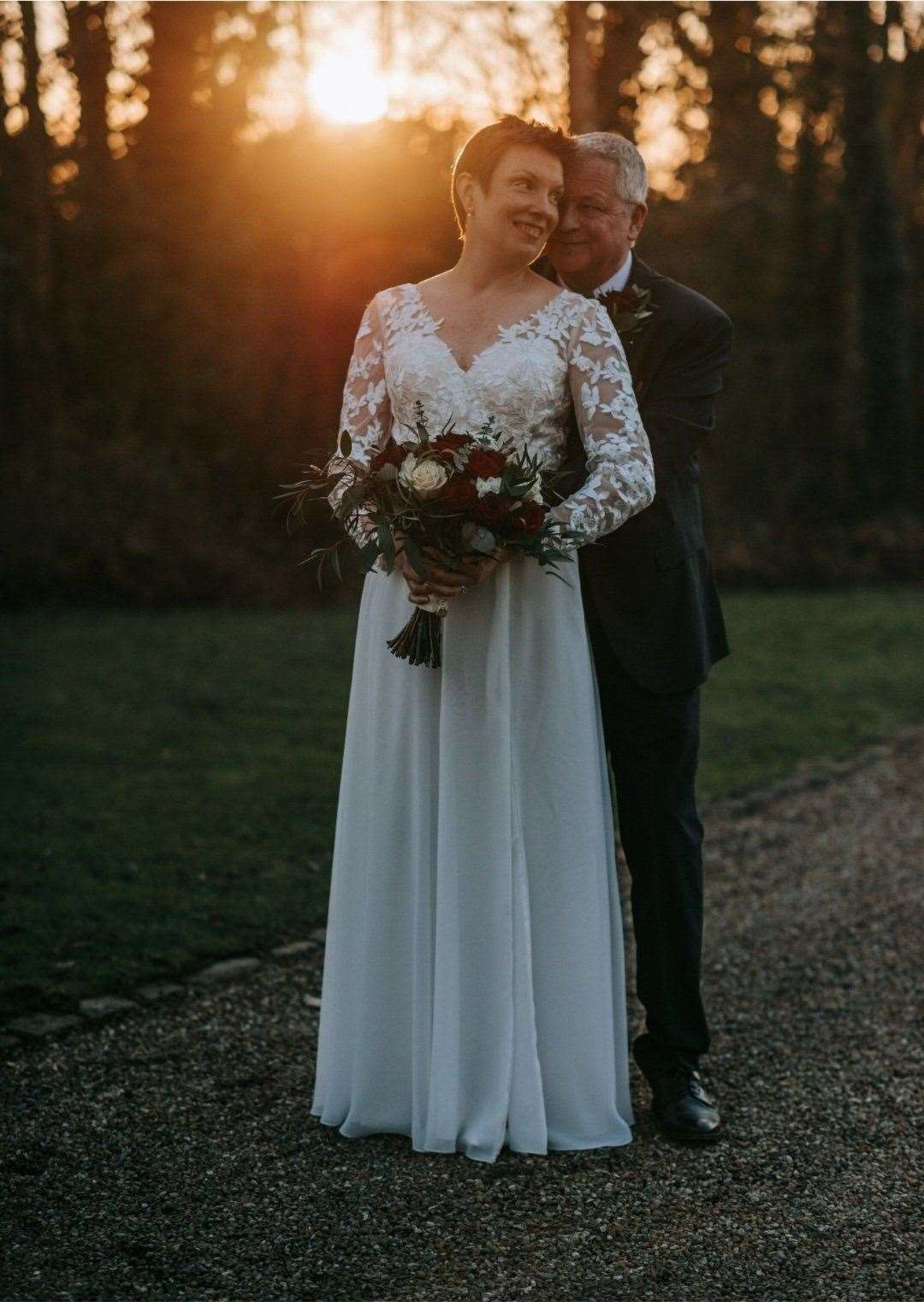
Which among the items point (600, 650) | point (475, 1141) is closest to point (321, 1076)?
point (475, 1141)

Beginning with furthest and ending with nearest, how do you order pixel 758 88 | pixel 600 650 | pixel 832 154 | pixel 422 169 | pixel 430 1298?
1. pixel 832 154
2. pixel 758 88
3. pixel 422 169
4. pixel 600 650
5. pixel 430 1298

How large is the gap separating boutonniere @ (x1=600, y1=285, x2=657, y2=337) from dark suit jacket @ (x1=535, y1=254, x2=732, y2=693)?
0.11 feet

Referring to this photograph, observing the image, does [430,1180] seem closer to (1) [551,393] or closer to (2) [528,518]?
(2) [528,518]

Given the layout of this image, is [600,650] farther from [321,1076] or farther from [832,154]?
[832,154]

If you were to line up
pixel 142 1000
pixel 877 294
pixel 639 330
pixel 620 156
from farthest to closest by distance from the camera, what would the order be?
pixel 877 294 < pixel 142 1000 < pixel 639 330 < pixel 620 156

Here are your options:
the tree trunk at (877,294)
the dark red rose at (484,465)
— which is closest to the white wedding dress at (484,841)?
A: the dark red rose at (484,465)

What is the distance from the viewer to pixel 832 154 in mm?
23562

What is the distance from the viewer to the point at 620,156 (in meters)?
3.53

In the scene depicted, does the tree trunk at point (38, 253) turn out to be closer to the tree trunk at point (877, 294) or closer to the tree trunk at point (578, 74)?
the tree trunk at point (578, 74)

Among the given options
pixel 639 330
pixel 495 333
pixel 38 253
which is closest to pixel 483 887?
pixel 495 333

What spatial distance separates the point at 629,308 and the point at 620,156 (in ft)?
1.26

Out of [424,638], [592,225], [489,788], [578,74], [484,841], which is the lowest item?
[484,841]

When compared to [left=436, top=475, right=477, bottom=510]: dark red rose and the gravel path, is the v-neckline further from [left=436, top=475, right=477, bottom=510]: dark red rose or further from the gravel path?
the gravel path

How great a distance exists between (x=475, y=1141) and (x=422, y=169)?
12.3m
